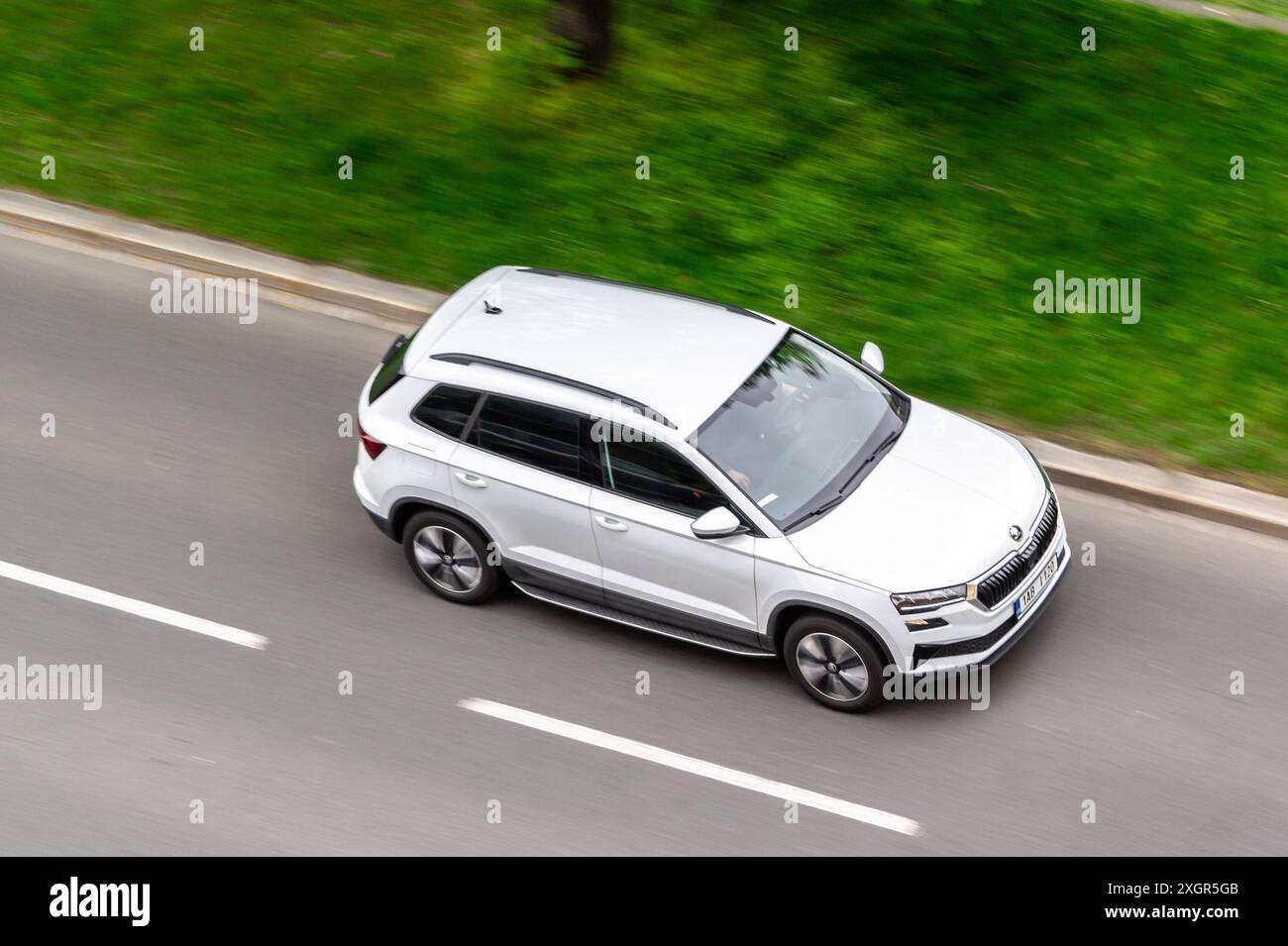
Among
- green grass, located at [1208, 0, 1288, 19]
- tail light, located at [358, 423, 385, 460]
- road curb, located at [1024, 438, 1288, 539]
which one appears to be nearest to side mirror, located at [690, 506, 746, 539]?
tail light, located at [358, 423, 385, 460]

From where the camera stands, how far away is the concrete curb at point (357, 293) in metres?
10.6

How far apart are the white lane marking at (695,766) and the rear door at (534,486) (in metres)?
0.85

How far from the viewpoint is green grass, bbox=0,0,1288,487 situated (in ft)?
39.1

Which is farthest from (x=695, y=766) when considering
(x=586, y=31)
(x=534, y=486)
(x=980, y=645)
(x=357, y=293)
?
(x=586, y=31)

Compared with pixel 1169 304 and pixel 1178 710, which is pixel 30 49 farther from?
pixel 1178 710

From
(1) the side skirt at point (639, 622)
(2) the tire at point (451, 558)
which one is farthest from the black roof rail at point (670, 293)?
(1) the side skirt at point (639, 622)

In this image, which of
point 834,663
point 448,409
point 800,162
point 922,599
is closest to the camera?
point 922,599

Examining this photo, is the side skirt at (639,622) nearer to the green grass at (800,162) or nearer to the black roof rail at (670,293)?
the black roof rail at (670,293)

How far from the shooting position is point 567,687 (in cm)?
947

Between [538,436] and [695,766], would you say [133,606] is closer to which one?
[538,436]

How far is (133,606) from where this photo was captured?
10148 millimetres

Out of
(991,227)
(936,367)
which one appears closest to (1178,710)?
(936,367)

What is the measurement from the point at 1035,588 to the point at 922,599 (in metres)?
0.99

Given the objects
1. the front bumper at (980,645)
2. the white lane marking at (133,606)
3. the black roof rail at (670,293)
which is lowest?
the white lane marking at (133,606)
